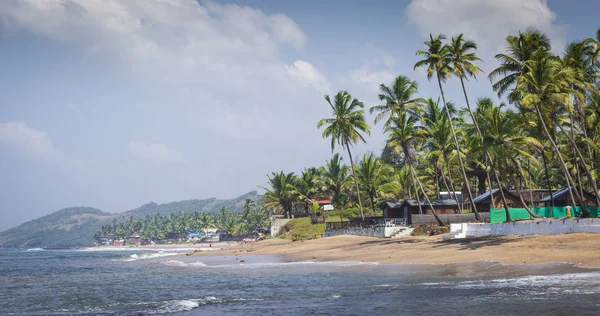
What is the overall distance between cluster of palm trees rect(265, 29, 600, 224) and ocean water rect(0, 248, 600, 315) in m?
14.6

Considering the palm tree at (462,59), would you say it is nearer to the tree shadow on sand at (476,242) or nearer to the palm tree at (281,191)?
the tree shadow on sand at (476,242)

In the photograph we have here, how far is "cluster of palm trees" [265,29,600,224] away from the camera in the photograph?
3412 cm

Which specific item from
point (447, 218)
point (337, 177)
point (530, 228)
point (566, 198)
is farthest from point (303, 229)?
point (530, 228)

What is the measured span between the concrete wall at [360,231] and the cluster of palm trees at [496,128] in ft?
10.5

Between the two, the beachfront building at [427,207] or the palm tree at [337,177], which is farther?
the palm tree at [337,177]

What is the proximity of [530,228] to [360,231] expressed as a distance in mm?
24427

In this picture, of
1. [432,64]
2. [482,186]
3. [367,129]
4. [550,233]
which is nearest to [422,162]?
[482,186]

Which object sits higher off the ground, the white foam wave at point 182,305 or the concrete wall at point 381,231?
the concrete wall at point 381,231

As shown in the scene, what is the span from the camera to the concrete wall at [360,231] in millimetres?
49938

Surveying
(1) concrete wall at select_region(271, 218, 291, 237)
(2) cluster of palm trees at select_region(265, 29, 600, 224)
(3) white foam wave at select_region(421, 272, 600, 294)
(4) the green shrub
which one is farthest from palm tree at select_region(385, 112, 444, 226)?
(1) concrete wall at select_region(271, 218, 291, 237)

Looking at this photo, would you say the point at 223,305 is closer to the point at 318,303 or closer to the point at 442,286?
the point at 318,303

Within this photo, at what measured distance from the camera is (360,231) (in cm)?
5531

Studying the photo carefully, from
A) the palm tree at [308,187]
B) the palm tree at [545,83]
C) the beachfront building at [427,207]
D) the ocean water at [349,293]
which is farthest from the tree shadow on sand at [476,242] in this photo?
the palm tree at [308,187]

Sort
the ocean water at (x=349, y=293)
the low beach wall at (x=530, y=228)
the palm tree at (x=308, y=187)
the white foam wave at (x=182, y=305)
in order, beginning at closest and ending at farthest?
the ocean water at (x=349, y=293) → the white foam wave at (x=182, y=305) → the low beach wall at (x=530, y=228) → the palm tree at (x=308, y=187)
